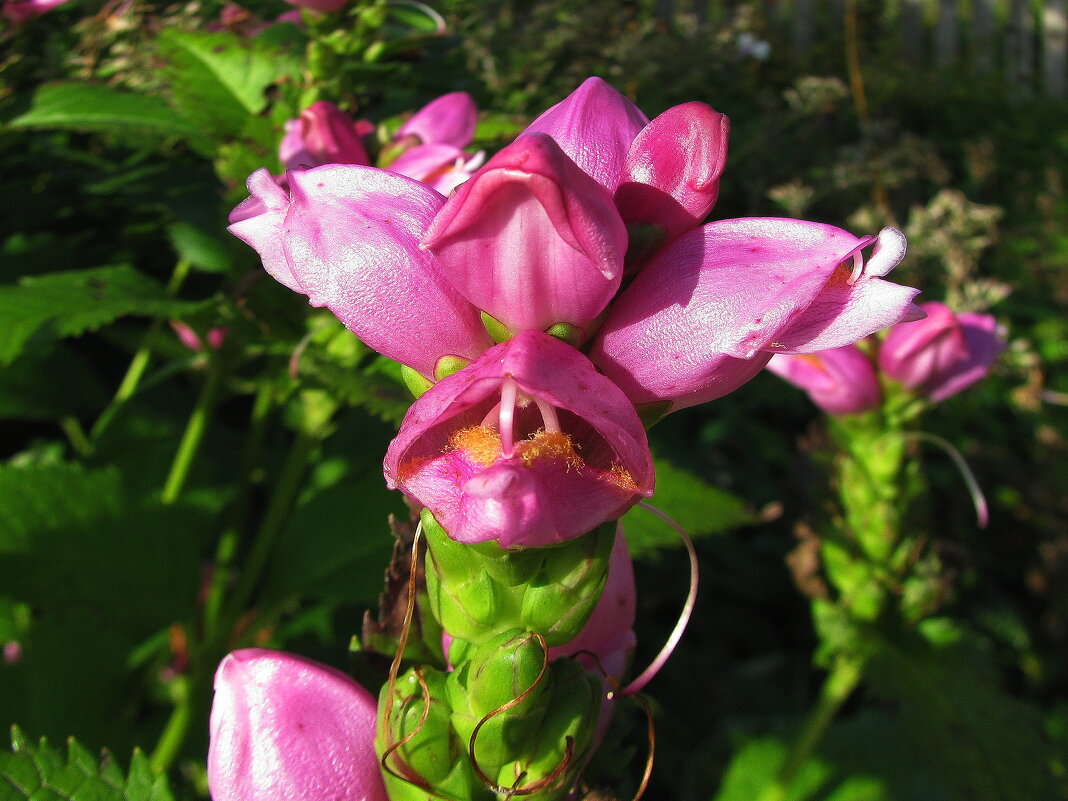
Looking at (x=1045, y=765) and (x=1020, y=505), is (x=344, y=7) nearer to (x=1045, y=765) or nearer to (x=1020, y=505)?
(x=1045, y=765)

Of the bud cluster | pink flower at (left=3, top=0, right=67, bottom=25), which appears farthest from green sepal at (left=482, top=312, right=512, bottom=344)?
pink flower at (left=3, top=0, right=67, bottom=25)

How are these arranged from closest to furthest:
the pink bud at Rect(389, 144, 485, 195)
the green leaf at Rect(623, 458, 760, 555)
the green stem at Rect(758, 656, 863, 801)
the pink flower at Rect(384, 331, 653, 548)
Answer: the pink flower at Rect(384, 331, 653, 548) → the pink bud at Rect(389, 144, 485, 195) → the green leaf at Rect(623, 458, 760, 555) → the green stem at Rect(758, 656, 863, 801)

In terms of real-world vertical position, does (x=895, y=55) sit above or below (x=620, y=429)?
below

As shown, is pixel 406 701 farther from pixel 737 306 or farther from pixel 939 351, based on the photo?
pixel 939 351

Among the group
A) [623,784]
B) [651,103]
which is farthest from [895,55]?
[623,784]

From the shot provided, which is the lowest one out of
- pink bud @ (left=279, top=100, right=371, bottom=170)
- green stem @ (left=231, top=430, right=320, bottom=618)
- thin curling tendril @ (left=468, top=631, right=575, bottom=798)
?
green stem @ (left=231, top=430, right=320, bottom=618)

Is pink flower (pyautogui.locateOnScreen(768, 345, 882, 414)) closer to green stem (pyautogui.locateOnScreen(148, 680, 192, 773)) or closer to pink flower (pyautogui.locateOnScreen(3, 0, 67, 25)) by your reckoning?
green stem (pyautogui.locateOnScreen(148, 680, 192, 773))

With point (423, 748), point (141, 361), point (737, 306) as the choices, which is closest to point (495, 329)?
point (737, 306)
